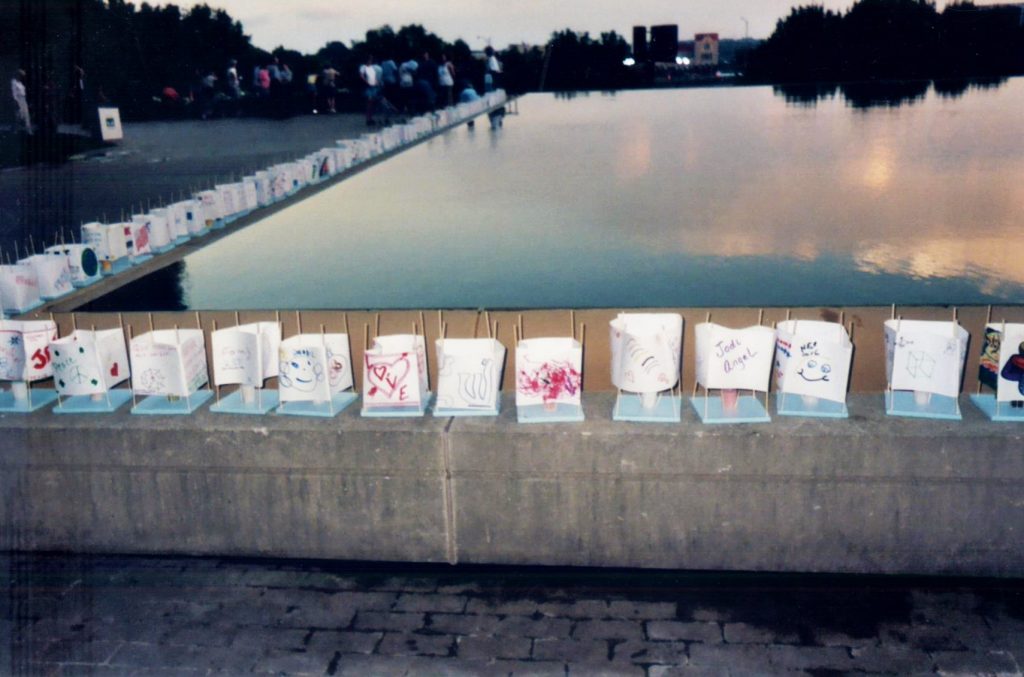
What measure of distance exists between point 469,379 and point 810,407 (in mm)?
2099

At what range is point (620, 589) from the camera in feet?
16.4

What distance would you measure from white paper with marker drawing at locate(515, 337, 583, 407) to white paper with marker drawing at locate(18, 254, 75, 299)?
5.63 meters

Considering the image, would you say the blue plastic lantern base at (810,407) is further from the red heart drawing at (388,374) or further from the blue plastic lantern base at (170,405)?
the blue plastic lantern base at (170,405)

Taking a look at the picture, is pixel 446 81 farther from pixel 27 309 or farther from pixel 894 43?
pixel 27 309

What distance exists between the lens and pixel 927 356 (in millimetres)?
→ 5078

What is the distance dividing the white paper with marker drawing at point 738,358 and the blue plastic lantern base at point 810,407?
205 mm

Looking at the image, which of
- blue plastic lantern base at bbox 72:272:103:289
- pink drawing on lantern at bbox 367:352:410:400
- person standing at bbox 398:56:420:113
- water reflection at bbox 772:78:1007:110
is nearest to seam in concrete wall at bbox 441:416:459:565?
pink drawing on lantern at bbox 367:352:410:400

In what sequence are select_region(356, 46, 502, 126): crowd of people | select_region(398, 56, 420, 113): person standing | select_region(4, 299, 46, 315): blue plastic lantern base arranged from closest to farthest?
1. select_region(4, 299, 46, 315): blue plastic lantern base
2. select_region(356, 46, 502, 126): crowd of people
3. select_region(398, 56, 420, 113): person standing

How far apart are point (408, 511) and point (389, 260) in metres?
5.55

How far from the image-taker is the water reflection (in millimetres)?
32094

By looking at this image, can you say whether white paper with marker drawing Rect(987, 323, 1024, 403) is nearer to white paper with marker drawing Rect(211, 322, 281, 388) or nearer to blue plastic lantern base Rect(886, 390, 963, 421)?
blue plastic lantern base Rect(886, 390, 963, 421)

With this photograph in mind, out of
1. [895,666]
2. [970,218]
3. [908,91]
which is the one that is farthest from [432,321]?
[908,91]

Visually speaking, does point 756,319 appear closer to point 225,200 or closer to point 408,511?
point 408,511

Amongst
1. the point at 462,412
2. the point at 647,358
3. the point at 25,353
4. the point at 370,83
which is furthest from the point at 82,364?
the point at 370,83
